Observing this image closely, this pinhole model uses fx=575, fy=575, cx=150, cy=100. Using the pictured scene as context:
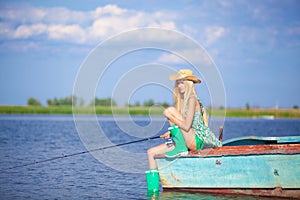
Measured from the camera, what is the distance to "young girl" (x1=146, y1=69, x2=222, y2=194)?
29.2ft

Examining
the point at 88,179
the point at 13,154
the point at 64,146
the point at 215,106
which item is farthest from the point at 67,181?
the point at 64,146

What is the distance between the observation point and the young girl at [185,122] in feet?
29.2

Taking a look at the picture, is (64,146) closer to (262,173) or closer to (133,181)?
(133,181)

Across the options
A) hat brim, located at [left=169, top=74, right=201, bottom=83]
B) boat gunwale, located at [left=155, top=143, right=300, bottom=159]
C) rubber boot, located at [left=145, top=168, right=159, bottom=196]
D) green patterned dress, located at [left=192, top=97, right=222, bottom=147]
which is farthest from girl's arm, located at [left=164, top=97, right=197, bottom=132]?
rubber boot, located at [left=145, top=168, right=159, bottom=196]

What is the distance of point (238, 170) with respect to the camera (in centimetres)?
891

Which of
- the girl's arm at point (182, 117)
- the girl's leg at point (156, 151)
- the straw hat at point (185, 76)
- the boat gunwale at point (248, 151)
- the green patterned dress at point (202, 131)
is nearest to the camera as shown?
the boat gunwale at point (248, 151)

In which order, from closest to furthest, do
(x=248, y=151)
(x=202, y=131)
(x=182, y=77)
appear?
(x=248, y=151)
(x=182, y=77)
(x=202, y=131)

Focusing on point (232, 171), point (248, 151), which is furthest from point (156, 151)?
point (248, 151)

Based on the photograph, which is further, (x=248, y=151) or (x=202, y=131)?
(x=202, y=131)

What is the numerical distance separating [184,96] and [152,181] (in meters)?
1.61

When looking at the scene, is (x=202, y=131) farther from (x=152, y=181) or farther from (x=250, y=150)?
(x=152, y=181)

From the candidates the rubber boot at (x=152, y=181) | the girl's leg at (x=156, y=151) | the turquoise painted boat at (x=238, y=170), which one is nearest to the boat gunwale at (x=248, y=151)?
the turquoise painted boat at (x=238, y=170)

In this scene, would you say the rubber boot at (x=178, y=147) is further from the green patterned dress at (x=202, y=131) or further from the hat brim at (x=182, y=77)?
the hat brim at (x=182, y=77)

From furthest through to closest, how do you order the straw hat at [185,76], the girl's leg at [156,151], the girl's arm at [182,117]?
the girl's leg at [156,151], the straw hat at [185,76], the girl's arm at [182,117]
